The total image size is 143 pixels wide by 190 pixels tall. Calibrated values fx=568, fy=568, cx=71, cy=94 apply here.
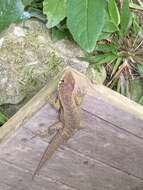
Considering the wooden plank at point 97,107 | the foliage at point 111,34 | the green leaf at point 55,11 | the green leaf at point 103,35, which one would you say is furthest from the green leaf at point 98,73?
the wooden plank at point 97,107

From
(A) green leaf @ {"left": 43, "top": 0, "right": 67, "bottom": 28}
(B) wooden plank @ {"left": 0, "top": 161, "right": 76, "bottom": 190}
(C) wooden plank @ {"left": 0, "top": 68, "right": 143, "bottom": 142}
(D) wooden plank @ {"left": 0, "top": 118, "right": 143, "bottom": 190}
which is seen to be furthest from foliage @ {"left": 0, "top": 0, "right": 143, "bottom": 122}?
(B) wooden plank @ {"left": 0, "top": 161, "right": 76, "bottom": 190}

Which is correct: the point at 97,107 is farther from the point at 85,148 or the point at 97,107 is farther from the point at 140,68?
the point at 140,68

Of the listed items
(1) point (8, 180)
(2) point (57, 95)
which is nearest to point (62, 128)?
(2) point (57, 95)

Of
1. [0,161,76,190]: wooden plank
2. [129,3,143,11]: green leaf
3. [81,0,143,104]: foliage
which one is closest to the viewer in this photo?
[0,161,76,190]: wooden plank

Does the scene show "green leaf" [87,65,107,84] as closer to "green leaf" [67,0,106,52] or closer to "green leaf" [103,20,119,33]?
"green leaf" [103,20,119,33]

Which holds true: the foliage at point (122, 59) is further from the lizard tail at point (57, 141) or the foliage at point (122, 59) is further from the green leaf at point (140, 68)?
the lizard tail at point (57, 141)

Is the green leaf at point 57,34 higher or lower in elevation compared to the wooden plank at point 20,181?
higher

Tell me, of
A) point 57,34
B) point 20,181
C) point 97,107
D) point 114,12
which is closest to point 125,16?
point 114,12
